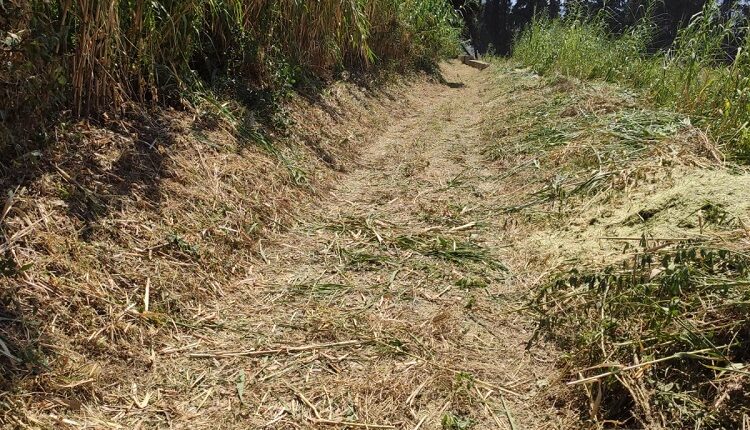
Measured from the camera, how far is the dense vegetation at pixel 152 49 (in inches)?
92.3

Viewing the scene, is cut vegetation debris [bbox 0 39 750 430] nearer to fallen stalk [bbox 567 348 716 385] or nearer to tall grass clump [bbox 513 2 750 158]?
fallen stalk [bbox 567 348 716 385]

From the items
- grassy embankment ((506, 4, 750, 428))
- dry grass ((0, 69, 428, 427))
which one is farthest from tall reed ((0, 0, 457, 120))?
grassy embankment ((506, 4, 750, 428))

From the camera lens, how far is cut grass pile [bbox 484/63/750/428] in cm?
171

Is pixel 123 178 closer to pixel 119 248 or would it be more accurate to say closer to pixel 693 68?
pixel 119 248

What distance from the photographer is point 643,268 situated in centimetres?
208

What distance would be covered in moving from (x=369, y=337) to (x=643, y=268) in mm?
1146

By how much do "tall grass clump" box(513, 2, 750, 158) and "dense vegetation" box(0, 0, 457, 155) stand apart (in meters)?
3.19

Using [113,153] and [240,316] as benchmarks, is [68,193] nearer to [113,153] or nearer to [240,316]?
[113,153]

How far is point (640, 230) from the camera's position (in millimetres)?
2662

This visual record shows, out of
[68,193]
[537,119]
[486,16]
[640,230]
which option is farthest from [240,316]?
[486,16]

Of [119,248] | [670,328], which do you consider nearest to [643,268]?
[670,328]

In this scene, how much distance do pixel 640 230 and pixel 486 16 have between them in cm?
3419

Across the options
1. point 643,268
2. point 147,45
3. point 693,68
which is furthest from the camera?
point 693,68

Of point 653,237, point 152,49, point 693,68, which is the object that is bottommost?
point 653,237
